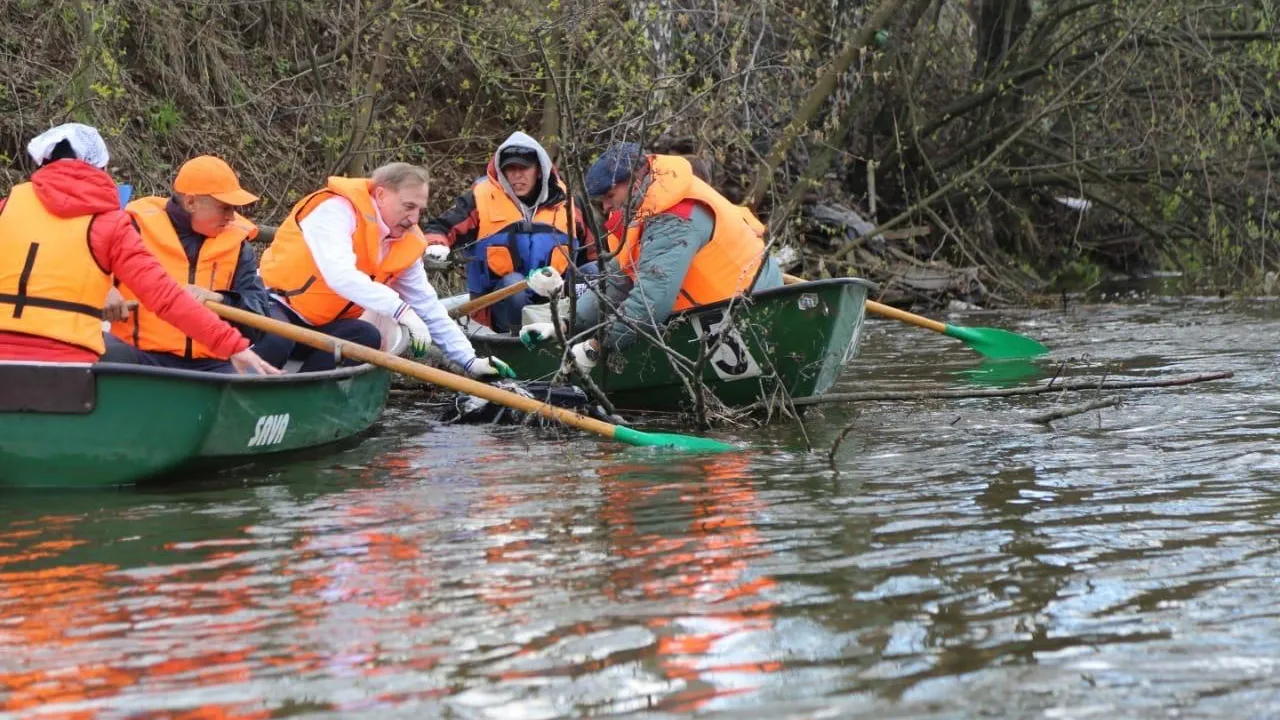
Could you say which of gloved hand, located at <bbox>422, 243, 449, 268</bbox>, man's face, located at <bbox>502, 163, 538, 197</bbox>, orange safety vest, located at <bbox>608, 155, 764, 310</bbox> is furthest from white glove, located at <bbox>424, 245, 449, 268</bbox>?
orange safety vest, located at <bbox>608, 155, 764, 310</bbox>

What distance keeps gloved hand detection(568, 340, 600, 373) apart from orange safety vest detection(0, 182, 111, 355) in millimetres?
2338

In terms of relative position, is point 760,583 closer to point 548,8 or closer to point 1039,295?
point 548,8

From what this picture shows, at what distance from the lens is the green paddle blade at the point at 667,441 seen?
19.9 feet

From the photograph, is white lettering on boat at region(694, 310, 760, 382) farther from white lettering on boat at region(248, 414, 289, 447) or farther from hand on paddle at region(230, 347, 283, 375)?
hand on paddle at region(230, 347, 283, 375)

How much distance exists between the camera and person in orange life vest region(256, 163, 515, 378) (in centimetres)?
658

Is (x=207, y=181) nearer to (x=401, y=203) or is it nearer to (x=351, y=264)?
(x=351, y=264)

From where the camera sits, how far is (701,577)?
3824 millimetres

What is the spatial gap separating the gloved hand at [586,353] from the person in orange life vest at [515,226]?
117 centimetres

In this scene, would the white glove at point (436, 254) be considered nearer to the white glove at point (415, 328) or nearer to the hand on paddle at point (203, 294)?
the white glove at point (415, 328)

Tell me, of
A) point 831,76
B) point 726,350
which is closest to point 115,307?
point 726,350

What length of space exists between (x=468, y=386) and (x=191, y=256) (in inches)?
45.0

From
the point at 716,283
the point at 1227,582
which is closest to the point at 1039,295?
the point at 716,283

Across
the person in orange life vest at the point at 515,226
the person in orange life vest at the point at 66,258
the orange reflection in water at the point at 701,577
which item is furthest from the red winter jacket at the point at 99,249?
the person in orange life vest at the point at 515,226

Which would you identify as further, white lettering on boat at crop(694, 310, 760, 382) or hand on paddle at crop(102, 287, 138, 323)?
white lettering on boat at crop(694, 310, 760, 382)
